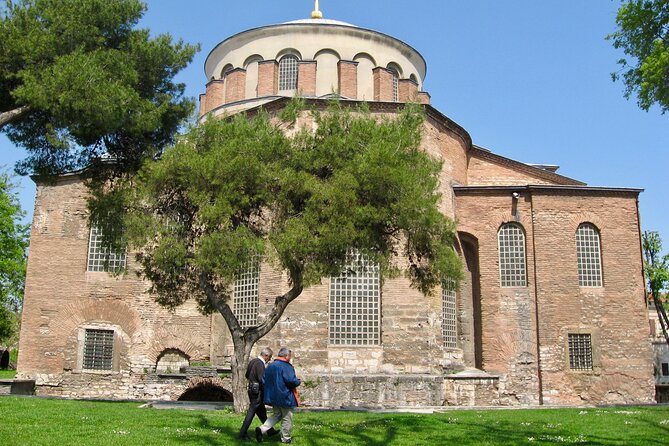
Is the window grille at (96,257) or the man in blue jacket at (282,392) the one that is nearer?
the man in blue jacket at (282,392)

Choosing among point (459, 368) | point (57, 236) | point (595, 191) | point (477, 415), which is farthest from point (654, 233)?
point (57, 236)

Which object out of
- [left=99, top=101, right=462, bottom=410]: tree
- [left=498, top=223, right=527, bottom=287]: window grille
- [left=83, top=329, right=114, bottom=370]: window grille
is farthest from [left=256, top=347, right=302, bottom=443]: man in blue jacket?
[left=83, top=329, right=114, bottom=370]: window grille

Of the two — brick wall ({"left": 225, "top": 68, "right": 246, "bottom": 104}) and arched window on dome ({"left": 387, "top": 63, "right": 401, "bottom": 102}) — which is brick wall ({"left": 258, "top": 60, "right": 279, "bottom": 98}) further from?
arched window on dome ({"left": 387, "top": 63, "right": 401, "bottom": 102})

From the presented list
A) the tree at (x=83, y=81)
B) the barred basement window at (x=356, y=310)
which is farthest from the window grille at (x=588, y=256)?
the tree at (x=83, y=81)

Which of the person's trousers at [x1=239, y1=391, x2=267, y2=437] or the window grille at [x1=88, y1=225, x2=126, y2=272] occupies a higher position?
the window grille at [x1=88, y1=225, x2=126, y2=272]

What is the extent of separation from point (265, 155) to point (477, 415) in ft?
22.0

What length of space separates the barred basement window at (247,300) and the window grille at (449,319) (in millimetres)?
5614

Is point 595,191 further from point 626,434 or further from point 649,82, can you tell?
point 626,434

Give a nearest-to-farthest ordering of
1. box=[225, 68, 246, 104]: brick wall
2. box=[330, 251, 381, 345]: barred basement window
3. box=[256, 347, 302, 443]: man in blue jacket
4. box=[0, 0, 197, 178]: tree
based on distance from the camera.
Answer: box=[256, 347, 302, 443]: man in blue jacket, box=[0, 0, 197, 178]: tree, box=[330, 251, 381, 345]: barred basement window, box=[225, 68, 246, 104]: brick wall

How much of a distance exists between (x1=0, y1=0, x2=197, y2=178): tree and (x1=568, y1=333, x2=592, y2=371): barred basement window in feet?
46.2

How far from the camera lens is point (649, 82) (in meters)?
11.0

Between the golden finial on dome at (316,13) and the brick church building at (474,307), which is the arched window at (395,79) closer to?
the brick church building at (474,307)

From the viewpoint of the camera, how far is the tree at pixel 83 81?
11.0 meters

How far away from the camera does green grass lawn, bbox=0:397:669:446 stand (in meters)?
8.63
